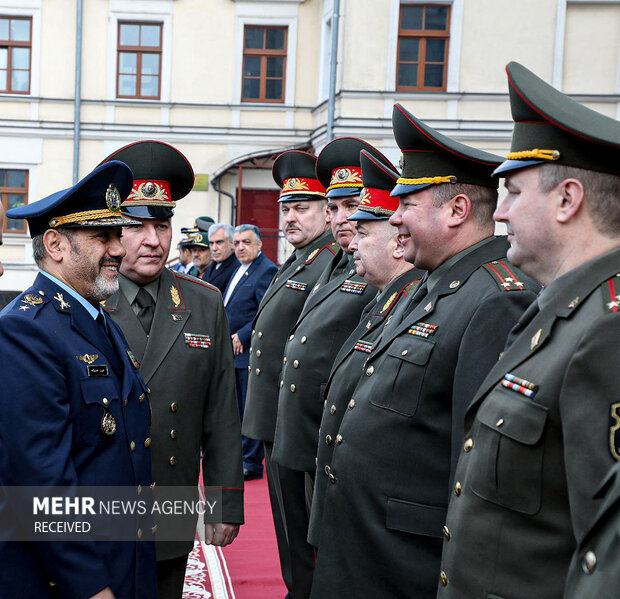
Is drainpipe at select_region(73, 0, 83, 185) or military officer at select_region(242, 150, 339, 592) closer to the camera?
military officer at select_region(242, 150, 339, 592)

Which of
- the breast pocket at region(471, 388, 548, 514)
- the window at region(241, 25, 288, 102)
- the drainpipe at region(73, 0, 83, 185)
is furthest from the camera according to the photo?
the window at region(241, 25, 288, 102)

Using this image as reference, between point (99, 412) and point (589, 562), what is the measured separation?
1.50m

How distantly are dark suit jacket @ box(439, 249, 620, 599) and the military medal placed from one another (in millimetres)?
1022

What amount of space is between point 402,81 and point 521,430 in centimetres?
1501

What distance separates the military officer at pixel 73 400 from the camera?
222 centimetres

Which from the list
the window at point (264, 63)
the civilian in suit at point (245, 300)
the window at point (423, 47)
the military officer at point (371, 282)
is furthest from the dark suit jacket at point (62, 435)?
the window at point (264, 63)

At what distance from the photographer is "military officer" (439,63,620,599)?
166 cm

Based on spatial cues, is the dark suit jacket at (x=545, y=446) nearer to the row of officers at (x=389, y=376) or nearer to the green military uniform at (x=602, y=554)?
the row of officers at (x=389, y=376)

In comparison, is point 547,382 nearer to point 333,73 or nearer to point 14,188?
point 333,73

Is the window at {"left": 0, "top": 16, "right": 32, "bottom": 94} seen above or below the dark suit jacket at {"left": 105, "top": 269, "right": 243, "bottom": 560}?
above

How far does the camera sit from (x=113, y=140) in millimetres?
18453

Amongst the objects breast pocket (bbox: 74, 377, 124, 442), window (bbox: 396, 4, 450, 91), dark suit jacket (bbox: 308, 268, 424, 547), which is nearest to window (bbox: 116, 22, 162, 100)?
window (bbox: 396, 4, 450, 91)

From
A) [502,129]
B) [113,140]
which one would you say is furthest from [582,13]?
[113,140]

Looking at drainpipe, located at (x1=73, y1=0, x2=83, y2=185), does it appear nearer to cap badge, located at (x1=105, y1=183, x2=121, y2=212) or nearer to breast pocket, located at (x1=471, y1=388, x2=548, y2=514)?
cap badge, located at (x1=105, y1=183, x2=121, y2=212)
